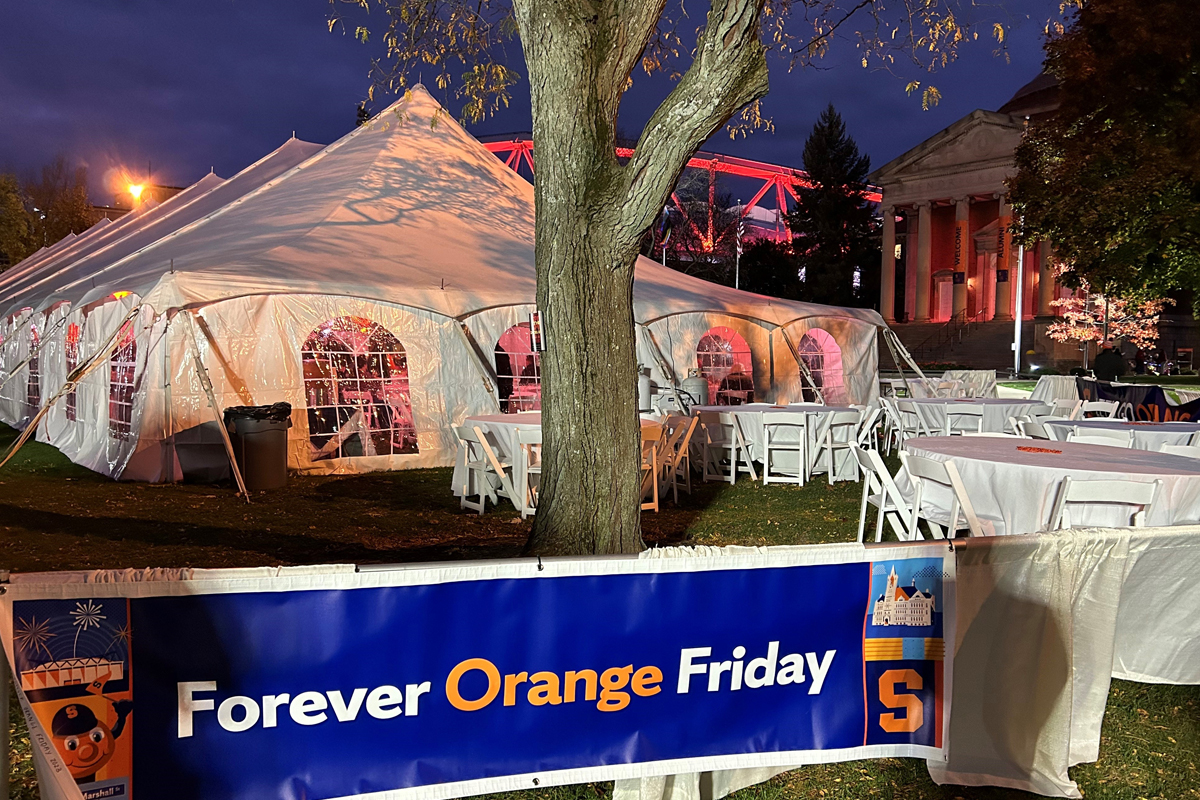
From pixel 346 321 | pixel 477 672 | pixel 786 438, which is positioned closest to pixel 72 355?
pixel 346 321

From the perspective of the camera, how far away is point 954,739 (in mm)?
2684

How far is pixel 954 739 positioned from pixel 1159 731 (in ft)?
4.83

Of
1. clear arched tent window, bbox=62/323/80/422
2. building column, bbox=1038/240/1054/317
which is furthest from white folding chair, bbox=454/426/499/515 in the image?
building column, bbox=1038/240/1054/317

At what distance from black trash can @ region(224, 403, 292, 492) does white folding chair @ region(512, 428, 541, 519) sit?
128 inches

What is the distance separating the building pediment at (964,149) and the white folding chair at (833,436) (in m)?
36.9

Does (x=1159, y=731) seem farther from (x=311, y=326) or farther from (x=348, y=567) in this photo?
(x=311, y=326)

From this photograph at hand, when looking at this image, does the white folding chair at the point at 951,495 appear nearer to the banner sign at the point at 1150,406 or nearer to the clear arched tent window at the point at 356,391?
the clear arched tent window at the point at 356,391

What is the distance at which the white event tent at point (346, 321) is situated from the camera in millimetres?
10094

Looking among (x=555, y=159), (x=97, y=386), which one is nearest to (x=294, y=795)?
(x=555, y=159)

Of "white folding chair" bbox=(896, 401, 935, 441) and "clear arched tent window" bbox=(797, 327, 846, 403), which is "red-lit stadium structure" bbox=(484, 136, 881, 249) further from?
"white folding chair" bbox=(896, 401, 935, 441)

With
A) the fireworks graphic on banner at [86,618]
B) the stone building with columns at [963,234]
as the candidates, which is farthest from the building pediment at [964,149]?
the fireworks graphic on banner at [86,618]

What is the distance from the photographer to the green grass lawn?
10.1 feet

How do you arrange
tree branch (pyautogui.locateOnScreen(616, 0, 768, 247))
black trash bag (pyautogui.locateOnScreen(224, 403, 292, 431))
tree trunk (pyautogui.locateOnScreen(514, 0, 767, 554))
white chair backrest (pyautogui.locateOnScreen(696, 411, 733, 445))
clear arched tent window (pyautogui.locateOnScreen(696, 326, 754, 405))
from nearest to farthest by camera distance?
tree branch (pyautogui.locateOnScreen(616, 0, 768, 247)), tree trunk (pyautogui.locateOnScreen(514, 0, 767, 554)), black trash bag (pyautogui.locateOnScreen(224, 403, 292, 431)), white chair backrest (pyautogui.locateOnScreen(696, 411, 733, 445)), clear arched tent window (pyautogui.locateOnScreen(696, 326, 754, 405))

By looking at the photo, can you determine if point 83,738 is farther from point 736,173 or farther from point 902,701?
point 736,173
